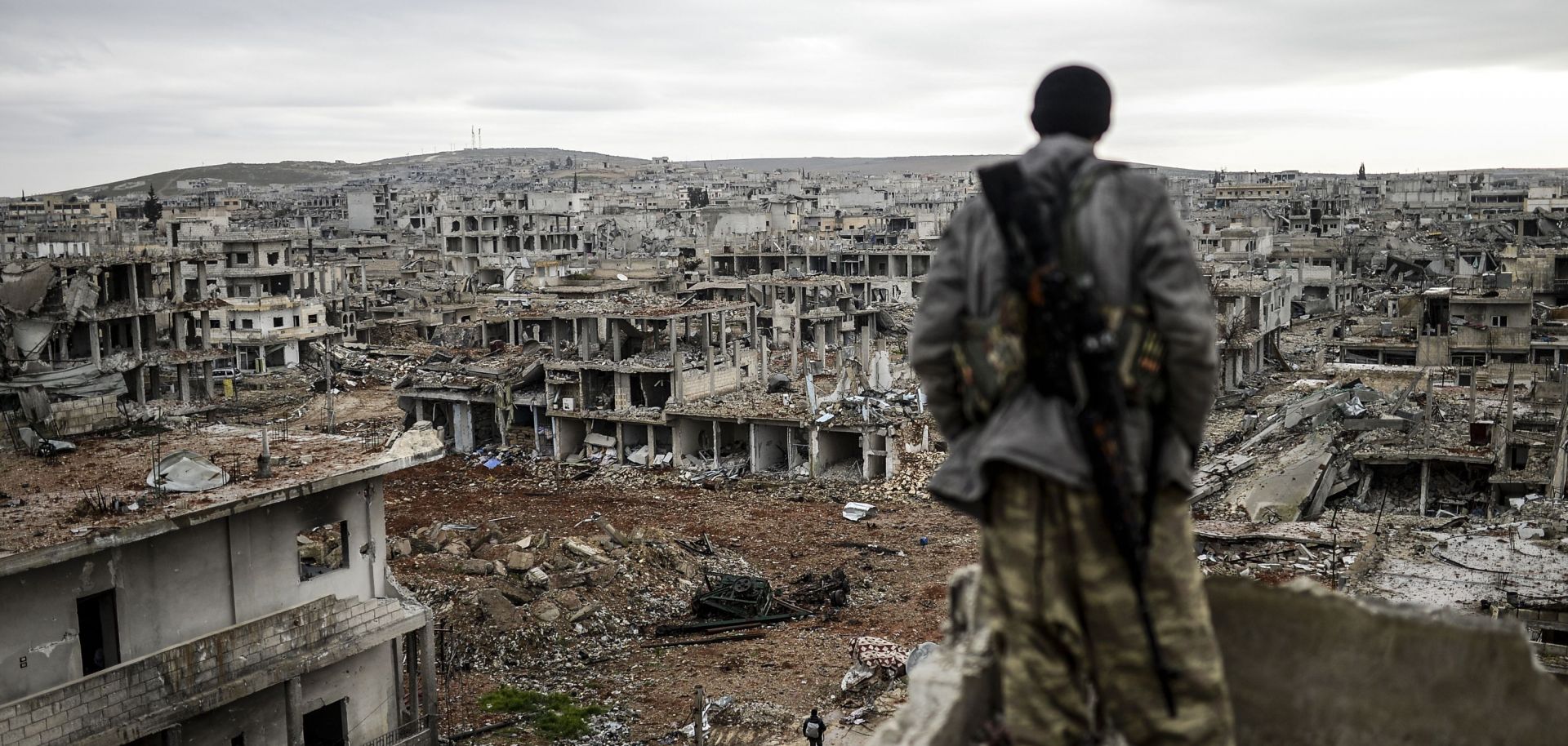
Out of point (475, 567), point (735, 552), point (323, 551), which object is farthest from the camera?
point (735, 552)

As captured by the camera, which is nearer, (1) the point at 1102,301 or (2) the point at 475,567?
(1) the point at 1102,301

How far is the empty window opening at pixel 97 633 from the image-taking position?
46.4 feet

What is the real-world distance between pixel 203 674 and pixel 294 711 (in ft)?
4.11

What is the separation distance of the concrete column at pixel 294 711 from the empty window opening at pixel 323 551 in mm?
1354

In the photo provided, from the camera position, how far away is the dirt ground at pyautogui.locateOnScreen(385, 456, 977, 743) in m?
19.1

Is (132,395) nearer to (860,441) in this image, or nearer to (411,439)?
(860,441)

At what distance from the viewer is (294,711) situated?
15305mm

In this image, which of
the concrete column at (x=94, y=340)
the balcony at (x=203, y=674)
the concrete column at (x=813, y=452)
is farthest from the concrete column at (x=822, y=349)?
the balcony at (x=203, y=674)

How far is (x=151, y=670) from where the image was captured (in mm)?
13906

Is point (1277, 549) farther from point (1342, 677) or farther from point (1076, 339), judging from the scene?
point (1076, 339)

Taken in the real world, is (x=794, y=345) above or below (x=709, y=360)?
below

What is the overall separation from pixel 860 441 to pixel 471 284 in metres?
35.4

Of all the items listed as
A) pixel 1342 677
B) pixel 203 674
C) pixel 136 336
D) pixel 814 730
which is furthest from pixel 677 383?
pixel 1342 677

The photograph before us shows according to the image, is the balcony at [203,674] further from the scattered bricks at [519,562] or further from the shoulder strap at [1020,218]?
the shoulder strap at [1020,218]
